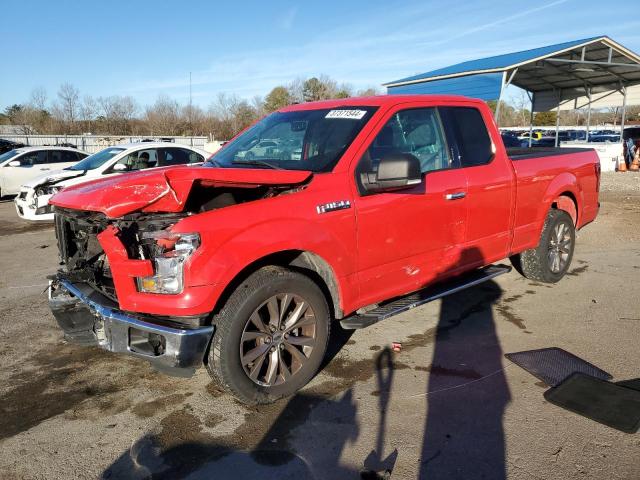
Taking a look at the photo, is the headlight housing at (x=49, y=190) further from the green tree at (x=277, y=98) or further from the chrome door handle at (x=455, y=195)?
the green tree at (x=277, y=98)

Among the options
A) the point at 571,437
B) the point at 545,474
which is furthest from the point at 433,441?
the point at 571,437

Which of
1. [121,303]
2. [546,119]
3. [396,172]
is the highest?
[546,119]

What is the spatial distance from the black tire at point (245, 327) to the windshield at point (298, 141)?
90 centimetres

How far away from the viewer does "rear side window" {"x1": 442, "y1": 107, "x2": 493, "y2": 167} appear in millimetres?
4629

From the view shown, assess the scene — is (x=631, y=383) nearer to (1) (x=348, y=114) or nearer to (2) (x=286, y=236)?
(2) (x=286, y=236)

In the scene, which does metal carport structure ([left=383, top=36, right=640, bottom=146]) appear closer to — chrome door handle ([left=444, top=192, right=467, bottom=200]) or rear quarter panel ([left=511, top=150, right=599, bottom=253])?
rear quarter panel ([left=511, top=150, right=599, bottom=253])

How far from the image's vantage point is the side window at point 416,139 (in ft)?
13.1

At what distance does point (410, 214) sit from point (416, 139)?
0.73 m

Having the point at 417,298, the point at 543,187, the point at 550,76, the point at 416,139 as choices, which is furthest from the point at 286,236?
the point at 550,76

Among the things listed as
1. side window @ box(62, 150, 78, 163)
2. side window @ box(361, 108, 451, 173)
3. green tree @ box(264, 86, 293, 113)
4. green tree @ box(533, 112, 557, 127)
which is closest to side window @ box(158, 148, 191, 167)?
side window @ box(62, 150, 78, 163)

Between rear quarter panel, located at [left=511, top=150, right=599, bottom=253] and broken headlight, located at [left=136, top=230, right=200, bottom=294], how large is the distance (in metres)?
3.50

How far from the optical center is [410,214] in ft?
13.1

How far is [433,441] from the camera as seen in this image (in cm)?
299

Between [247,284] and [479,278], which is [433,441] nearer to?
[247,284]
